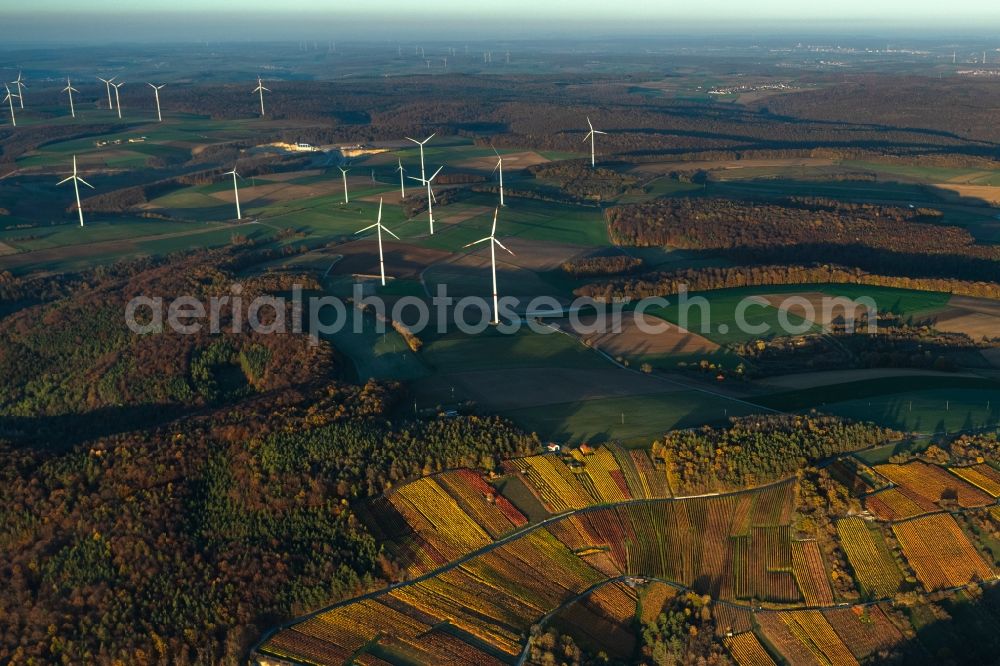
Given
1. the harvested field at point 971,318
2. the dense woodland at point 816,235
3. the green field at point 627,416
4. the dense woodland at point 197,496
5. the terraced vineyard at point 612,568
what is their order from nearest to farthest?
the terraced vineyard at point 612,568, the dense woodland at point 197,496, the green field at point 627,416, the harvested field at point 971,318, the dense woodland at point 816,235

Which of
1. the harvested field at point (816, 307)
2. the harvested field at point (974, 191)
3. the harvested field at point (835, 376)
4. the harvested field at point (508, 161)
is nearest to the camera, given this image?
the harvested field at point (835, 376)

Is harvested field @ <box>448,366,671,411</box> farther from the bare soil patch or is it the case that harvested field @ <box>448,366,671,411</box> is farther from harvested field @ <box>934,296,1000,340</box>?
the bare soil patch

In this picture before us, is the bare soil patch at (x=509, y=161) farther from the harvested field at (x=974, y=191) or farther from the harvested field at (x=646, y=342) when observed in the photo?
the harvested field at (x=646, y=342)

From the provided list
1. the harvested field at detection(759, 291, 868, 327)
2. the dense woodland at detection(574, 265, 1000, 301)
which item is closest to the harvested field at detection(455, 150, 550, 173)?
the dense woodland at detection(574, 265, 1000, 301)

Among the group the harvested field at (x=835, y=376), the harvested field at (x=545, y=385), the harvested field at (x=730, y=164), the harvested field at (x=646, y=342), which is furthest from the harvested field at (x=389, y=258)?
the harvested field at (x=730, y=164)

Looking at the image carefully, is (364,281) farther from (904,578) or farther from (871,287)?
(904,578)

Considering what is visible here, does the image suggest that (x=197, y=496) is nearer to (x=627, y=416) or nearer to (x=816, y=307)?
(x=627, y=416)
